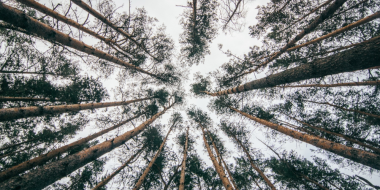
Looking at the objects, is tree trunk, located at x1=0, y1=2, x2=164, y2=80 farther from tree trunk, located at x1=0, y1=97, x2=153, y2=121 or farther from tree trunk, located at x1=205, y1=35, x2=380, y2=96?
tree trunk, located at x1=205, y1=35, x2=380, y2=96

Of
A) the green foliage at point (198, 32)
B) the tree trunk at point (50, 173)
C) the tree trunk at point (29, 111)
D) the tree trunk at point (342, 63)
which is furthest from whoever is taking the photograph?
the green foliage at point (198, 32)

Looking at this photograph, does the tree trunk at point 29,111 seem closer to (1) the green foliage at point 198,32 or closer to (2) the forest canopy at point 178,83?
(2) the forest canopy at point 178,83

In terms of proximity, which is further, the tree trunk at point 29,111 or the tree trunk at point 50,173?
the tree trunk at point 29,111

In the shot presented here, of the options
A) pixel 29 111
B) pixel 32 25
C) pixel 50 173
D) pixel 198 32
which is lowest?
pixel 50 173

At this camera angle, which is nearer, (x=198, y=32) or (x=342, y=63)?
(x=342, y=63)

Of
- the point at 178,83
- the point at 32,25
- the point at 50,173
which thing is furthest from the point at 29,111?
the point at 178,83

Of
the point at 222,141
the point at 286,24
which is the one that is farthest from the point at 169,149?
the point at 286,24

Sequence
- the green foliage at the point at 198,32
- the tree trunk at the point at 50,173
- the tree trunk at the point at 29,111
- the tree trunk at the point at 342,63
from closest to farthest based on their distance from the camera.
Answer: the tree trunk at the point at 342,63 < the tree trunk at the point at 50,173 < the tree trunk at the point at 29,111 < the green foliage at the point at 198,32

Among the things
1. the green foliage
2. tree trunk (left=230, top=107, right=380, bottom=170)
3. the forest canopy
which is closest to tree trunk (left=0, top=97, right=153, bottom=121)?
the forest canopy

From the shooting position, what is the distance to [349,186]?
710cm

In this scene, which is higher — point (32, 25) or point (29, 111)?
point (32, 25)

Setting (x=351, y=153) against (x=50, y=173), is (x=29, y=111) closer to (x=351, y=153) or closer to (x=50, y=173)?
(x=50, y=173)

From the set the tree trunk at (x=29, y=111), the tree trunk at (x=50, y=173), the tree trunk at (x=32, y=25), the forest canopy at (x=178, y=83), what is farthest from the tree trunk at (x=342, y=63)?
the tree trunk at (x=29, y=111)

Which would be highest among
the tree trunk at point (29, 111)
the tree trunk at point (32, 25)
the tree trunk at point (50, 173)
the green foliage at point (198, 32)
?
the green foliage at point (198, 32)
